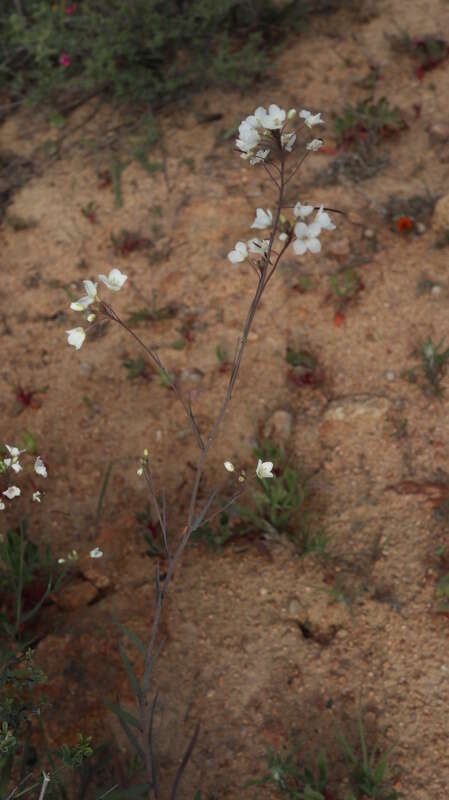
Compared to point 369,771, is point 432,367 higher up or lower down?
higher up

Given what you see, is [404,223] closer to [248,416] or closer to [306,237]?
[248,416]

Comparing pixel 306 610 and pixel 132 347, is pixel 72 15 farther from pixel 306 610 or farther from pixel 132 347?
pixel 306 610

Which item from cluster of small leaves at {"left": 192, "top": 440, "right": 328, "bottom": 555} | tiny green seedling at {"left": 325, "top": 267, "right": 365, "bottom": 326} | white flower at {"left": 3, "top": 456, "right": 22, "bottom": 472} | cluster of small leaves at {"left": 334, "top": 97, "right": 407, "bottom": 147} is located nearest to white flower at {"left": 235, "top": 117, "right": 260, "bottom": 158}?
white flower at {"left": 3, "top": 456, "right": 22, "bottom": 472}

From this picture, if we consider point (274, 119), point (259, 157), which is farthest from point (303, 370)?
point (274, 119)

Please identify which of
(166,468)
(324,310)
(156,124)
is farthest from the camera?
(156,124)

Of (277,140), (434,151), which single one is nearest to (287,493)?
(277,140)

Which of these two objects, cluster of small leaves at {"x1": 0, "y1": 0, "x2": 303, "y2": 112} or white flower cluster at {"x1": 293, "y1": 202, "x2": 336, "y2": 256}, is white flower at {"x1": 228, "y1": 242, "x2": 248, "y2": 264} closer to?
white flower cluster at {"x1": 293, "y1": 202, "x2": 336, "y2": 256}

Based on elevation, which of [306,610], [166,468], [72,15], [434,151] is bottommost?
[306,610]
